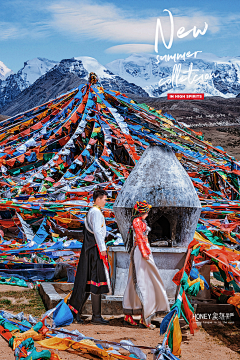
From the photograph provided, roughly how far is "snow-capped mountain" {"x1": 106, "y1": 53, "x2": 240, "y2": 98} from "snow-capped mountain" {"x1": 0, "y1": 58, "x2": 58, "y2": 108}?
1132 inches

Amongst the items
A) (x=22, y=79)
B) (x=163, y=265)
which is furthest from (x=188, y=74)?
(x=163, y=265)

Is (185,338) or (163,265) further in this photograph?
(163,265)

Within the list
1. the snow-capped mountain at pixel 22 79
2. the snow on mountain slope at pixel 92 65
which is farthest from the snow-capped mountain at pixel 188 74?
the snow-capped mountain at pixel 22 79

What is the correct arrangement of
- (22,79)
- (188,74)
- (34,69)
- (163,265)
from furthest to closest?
(34,69)
(22,79)
(188,74)
(163,265)

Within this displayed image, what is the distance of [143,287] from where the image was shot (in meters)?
4.64

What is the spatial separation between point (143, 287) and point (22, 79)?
173 metres

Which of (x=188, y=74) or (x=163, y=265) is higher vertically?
(x=188, y=74)

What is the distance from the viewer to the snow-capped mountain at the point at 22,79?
157 meters

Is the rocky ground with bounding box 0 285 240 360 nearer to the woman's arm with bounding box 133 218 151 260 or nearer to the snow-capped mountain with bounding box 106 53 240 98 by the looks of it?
the woman's arm with bounding box 133 218 151 260

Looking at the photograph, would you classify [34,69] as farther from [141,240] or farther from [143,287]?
[143,287]

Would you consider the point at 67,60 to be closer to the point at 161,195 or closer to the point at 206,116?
the point at 206,116

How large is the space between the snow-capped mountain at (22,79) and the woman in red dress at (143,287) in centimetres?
14951

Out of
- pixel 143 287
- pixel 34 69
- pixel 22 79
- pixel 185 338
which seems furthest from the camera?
pixel 34 69

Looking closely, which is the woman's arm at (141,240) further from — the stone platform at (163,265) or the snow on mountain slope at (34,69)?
the snow on mountain slope at (34,69)
